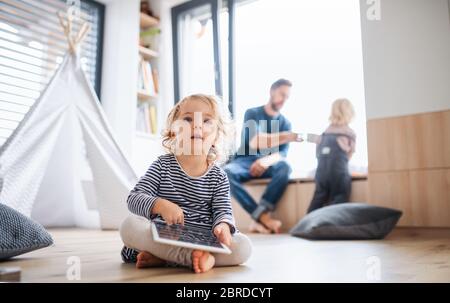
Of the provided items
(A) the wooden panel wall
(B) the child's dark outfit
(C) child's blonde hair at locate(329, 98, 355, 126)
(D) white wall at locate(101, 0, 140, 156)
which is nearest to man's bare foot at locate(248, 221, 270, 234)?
(B) the child's dark outfit

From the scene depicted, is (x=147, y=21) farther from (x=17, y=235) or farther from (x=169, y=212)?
(x=169, y=212)

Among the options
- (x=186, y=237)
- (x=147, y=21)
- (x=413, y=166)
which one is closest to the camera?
(x=186, y=237)

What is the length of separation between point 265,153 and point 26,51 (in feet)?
5.30

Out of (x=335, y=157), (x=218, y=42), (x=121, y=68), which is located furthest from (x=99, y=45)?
(x=335, y=157)

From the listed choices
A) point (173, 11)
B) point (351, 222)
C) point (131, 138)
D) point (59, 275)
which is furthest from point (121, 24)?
point (59, 275)

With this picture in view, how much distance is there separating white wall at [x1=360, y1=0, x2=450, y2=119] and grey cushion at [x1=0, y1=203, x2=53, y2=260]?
165 centimetres

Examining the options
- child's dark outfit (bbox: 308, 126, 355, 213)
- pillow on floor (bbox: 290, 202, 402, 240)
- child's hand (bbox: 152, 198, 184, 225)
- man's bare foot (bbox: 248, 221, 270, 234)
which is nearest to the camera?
child's hand (bbox: 152, 198, 184, 225)

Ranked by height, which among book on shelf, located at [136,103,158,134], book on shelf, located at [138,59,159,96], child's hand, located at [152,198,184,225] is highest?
book on shelf, located at [138,59,159,96]

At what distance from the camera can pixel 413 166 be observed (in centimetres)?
195

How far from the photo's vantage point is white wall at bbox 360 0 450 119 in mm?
1879

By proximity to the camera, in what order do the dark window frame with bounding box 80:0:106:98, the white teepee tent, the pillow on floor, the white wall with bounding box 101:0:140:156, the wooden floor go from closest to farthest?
the wooden floor
the pillow on floor
the white teepee tent
the white wall with bounding box 101:0:140:156
the dark window frame with bounding box 80:0:106:98

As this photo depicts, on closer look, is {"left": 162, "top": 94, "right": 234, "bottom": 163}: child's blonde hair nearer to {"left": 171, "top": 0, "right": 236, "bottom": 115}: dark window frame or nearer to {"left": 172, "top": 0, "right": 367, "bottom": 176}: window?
{"left": 172, "top": 0, "right": 367, "bottom": 176}: window
